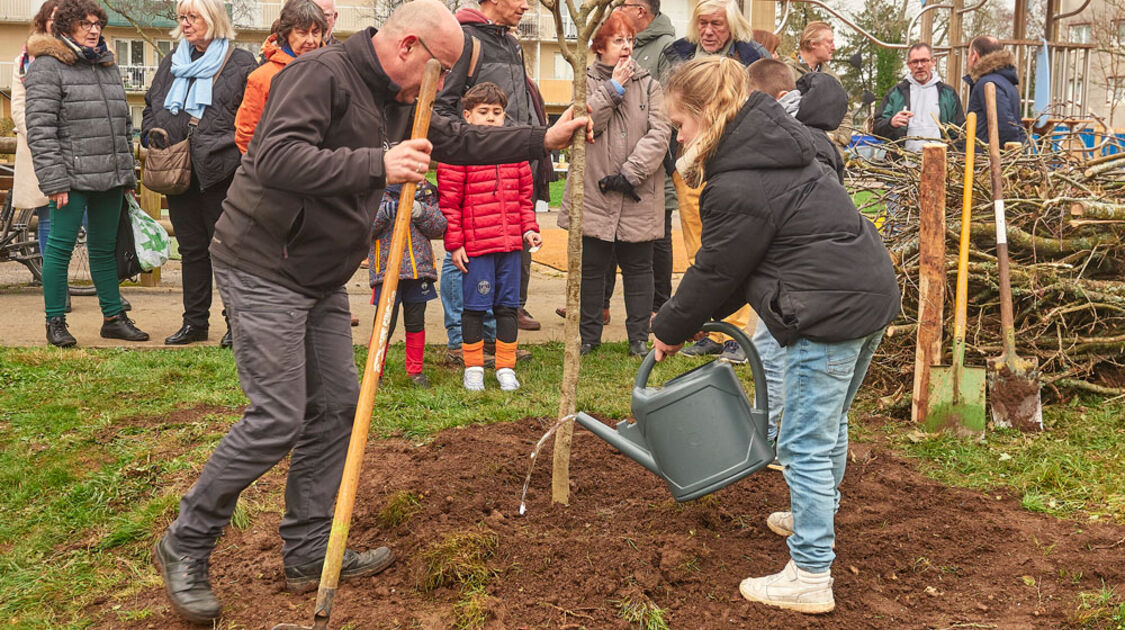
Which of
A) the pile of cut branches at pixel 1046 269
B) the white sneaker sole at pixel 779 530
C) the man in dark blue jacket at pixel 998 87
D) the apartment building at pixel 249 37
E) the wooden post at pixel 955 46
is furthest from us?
the apartment building at pixel 249 37

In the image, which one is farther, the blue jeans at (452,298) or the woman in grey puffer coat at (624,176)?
the woman in grey puffer coat at (624,176)

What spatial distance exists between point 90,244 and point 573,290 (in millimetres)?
4176

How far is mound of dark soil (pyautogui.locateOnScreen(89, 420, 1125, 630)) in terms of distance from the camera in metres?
3.26

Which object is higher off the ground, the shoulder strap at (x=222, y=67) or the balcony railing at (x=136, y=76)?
the balcony railing at (x=136, y=76)

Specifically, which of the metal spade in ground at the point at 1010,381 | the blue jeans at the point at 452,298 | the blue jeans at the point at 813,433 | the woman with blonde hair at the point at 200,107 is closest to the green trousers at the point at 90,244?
the woman with blonde hair at the point at 200,107

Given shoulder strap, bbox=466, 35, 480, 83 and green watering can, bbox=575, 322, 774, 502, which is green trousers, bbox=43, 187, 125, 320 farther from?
green watering can, bbox=575, 322, 774, 502

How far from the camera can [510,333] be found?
5.88 m

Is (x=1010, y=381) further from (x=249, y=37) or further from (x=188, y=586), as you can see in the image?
(x=249, y=37)

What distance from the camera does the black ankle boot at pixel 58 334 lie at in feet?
21.4

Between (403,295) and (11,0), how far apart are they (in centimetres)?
4634

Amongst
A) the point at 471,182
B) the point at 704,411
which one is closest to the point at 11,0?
the point at 471,182

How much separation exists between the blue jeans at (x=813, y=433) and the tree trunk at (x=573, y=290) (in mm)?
869

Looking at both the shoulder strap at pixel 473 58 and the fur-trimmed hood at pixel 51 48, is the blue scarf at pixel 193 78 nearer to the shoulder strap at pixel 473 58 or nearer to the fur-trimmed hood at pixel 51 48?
the fur-trimmed hood at pixel 51 48

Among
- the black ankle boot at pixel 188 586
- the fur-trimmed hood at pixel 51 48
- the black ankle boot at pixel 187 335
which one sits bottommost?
the black ankle boot at pixel 188 586
